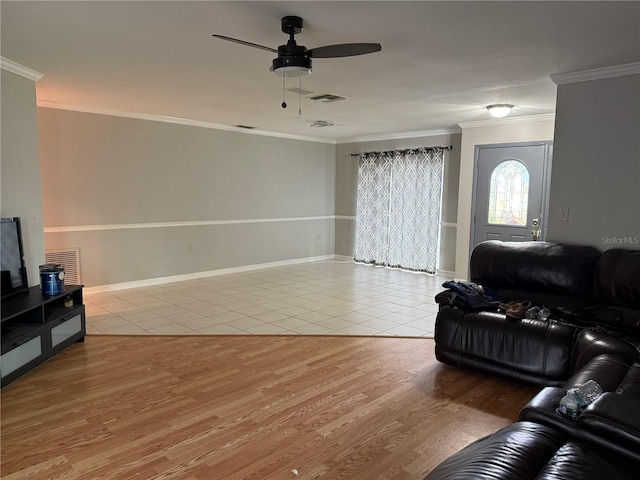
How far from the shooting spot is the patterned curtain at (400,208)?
278 inches

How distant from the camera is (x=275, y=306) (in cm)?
511

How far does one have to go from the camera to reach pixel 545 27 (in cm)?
264

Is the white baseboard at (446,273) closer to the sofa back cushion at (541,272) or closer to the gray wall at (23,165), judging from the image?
the sofa back cushion at (541,272)

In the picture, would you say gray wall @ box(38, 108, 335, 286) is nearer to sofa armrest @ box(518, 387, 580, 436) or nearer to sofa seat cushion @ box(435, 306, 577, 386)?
sofa seat cushion @ box(435, 306, 577, 386)

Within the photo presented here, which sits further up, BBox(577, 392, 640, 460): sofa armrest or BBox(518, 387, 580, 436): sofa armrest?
BBox(577, 392, 640, 460): sofa armrest

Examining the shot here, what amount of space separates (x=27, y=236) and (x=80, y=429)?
2.09m

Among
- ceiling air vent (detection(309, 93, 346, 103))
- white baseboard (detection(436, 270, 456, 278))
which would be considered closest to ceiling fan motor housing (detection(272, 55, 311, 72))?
ceiling air vent (detection(309, 93, 346, 103))

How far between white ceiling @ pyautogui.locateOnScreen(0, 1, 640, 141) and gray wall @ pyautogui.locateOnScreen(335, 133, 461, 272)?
5.57ft

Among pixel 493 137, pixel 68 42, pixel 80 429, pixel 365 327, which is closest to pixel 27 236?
pixel 68 42

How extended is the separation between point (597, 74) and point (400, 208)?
417 centimetres

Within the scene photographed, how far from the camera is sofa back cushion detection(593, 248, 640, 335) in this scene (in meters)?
2.89

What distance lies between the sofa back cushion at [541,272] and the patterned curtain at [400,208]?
3409mm

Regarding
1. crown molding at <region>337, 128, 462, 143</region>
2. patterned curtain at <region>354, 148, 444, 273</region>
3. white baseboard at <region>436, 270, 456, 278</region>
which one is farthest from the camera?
patterned curtain at <region>354, 148, 444, 273</region>

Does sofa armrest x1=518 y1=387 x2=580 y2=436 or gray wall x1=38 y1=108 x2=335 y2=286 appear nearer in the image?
sofa armrest x1=518 y1=387 x2=580 y2=436
